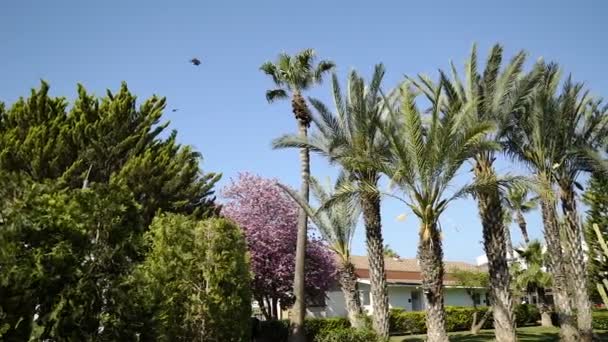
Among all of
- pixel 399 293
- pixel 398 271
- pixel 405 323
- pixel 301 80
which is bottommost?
pixel 405 323

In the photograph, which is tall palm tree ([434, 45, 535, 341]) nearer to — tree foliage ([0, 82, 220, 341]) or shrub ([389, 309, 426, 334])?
tree foliage ([0, 82, 220, 341])

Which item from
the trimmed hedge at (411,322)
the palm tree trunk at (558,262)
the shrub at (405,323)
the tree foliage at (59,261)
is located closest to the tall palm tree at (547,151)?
the palm tree trunk at (558,262)

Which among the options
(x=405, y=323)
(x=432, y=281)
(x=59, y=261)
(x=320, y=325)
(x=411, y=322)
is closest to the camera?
(x=59, y=261)

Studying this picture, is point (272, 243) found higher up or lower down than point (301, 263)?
higher up

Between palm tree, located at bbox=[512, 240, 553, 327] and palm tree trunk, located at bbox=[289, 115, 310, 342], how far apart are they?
1673cm

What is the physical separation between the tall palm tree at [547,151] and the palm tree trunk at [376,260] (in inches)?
216

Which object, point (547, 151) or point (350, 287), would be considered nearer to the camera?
point (547, 151)

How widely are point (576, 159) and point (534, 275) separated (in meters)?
13.2

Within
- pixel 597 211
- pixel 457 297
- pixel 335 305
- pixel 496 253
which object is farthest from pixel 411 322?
pixel 496 253

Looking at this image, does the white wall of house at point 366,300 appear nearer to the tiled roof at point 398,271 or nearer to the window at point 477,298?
the window at point 477,298

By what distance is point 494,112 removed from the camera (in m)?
17.7

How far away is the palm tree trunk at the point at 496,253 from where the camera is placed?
54.5ft

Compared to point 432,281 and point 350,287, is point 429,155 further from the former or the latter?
point 350,287

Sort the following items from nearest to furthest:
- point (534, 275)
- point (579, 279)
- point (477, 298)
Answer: point (579, 279) → point (534, 275) → point (477, 298)
